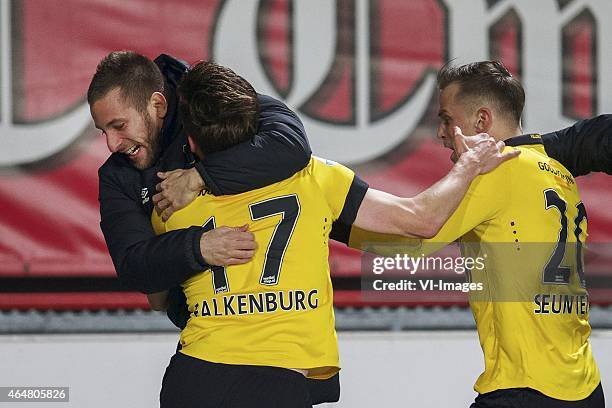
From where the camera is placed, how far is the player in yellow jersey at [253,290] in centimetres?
246

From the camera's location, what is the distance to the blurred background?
4.16 metres

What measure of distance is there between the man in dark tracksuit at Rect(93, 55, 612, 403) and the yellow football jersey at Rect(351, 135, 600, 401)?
0.24 meters

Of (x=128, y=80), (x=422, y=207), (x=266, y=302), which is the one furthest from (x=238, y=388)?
(x=128, y=80)

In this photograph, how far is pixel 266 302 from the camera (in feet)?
8.13

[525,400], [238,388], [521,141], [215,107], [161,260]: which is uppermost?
[215,107]

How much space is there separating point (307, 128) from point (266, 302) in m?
1.88

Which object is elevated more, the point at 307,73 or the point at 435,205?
the point at 307,73

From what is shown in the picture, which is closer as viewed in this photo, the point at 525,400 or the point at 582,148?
the point at 525,400

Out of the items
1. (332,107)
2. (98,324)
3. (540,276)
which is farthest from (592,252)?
(98,324)

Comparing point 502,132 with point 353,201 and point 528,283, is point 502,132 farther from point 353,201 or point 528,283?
point 353,201

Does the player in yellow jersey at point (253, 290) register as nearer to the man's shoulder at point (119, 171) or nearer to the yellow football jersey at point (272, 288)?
the yellow football jersey at point (272, 288)

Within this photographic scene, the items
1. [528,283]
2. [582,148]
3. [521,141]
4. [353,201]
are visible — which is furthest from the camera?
[582,148]

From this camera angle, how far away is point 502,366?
8.89ft

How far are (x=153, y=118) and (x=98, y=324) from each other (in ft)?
5.31
